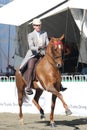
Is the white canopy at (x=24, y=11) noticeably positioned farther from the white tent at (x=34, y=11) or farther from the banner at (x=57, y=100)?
the banner at (x=57, y=100)

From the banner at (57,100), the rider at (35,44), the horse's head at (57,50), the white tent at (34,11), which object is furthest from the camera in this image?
the white tent at (34,11)

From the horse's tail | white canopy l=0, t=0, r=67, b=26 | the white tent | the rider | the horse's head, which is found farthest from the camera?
white canopy l=0, t=0, r=67, b=26

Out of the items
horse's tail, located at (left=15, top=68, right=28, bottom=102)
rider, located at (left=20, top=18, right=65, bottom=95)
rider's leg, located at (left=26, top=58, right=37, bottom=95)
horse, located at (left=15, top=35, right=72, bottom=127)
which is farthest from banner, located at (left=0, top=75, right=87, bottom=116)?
horse, located at (left=15, top=35, right=72, bottom=127)

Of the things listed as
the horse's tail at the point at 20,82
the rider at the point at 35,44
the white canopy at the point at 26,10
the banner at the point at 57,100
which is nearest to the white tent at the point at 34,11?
the white canopy at the point at 26,10

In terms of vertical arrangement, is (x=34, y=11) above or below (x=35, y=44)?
above

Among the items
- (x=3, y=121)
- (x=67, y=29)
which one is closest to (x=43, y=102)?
(x=3, y=121)

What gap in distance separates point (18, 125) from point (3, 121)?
1.40 meters

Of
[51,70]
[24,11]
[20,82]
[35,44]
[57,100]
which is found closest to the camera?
[51,70]

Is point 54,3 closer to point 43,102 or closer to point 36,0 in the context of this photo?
point 36,0

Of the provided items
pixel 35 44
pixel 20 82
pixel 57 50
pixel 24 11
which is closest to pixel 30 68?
pixel 35 44

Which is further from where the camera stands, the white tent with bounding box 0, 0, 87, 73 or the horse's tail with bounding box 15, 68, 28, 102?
the white tent with bounding box 0, 0, 87, 73

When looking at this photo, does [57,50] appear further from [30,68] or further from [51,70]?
[30,68]

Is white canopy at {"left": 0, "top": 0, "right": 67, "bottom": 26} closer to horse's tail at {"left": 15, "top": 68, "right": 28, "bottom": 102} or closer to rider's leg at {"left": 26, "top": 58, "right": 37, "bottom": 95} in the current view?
horse's tail at {"left": 15, "top": 68, "right": 28, "bottom": 102}

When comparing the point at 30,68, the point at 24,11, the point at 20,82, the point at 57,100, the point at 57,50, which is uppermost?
the point at 24,11
